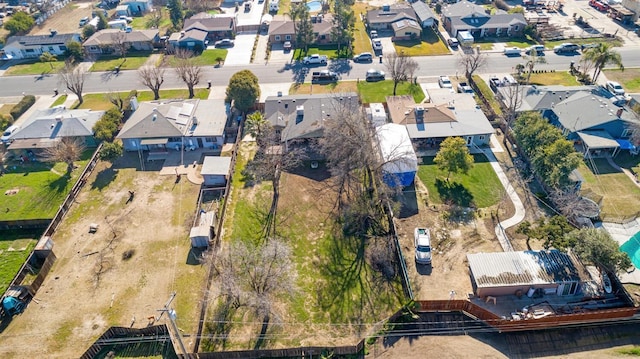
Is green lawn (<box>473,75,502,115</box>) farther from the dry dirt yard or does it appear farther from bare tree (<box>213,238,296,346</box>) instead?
the dry dirt yard

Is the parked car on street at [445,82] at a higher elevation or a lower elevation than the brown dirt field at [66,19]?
higher

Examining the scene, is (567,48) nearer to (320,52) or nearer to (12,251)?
(320,52)

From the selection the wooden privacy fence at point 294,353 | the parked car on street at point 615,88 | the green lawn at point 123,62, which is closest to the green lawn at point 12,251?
the wooden privacy fence at point 294,353

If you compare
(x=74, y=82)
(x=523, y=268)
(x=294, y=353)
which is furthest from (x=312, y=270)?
(x=74, y=82)

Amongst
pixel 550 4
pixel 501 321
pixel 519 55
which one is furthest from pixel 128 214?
pixel 550 4

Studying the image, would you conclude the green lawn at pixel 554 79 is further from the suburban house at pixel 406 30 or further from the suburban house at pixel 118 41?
the suburban house at pixel 118 41

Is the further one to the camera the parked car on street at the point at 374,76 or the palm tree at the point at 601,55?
the parked car on street at the point at 374,76

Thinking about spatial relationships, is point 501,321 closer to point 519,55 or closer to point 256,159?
point 256,159
